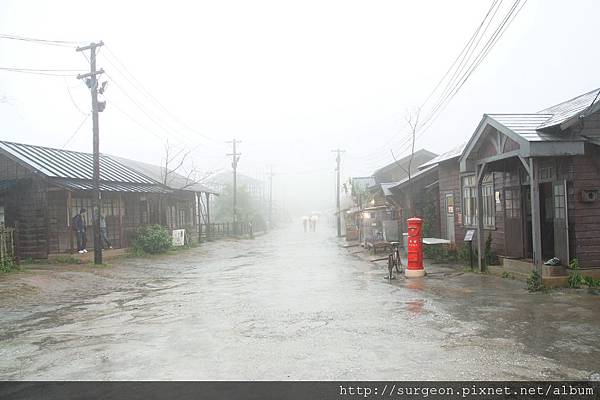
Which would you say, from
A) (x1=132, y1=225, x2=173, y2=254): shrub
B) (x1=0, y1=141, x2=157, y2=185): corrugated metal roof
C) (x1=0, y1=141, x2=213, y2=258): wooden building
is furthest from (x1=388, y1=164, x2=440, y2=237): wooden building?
(x1=0, y1=141, x2=157, y2=185): corrugated metal roof

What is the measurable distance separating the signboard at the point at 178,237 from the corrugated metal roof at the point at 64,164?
10.9 ft

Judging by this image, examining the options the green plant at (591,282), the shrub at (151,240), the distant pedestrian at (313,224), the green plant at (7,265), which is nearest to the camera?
the green plant at (591,282)

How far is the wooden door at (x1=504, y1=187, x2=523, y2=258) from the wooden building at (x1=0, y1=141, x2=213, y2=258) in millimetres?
15880

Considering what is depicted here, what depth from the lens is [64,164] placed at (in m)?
22.0

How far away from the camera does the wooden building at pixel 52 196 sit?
19.5m

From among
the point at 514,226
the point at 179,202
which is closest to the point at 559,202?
the point at 514,226

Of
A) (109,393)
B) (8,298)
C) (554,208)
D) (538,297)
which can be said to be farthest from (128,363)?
(554,208)

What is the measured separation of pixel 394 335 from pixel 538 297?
445 cm

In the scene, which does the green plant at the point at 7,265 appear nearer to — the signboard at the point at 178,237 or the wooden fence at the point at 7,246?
the wooden fence at the point at 7,246

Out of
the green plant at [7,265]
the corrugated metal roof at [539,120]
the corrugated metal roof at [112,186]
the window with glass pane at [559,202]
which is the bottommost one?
the green plant at [7,265]

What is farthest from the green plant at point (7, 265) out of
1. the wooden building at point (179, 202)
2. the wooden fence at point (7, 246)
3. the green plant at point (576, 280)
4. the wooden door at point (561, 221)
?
the wooden door at point (561, 221)

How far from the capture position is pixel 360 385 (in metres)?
4.97

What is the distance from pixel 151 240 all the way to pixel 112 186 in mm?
3182

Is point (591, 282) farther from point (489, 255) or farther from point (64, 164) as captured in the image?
point (64, 164)
